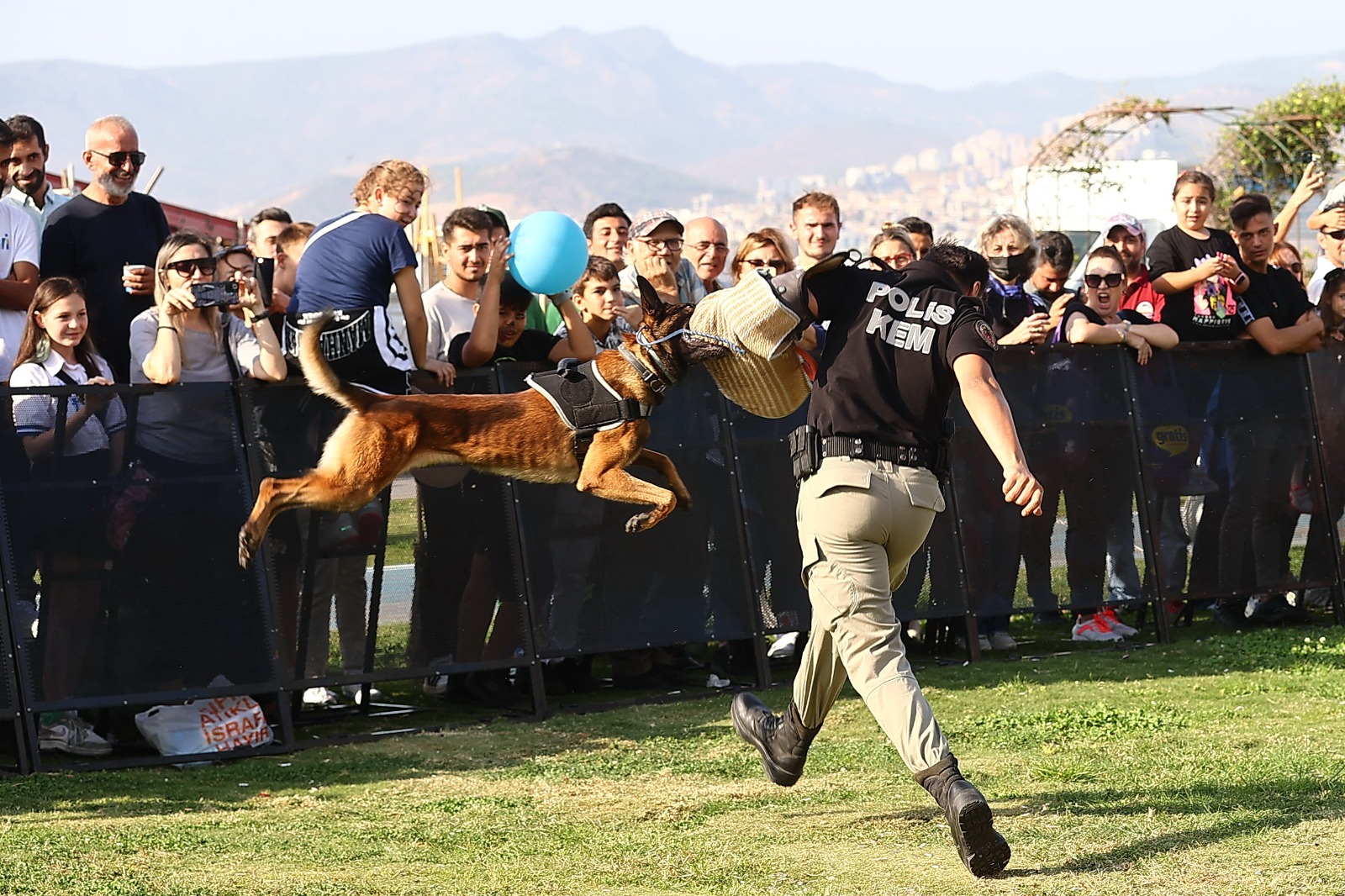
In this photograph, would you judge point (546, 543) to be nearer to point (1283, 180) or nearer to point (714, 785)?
point (714, 785)

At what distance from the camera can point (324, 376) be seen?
591cm

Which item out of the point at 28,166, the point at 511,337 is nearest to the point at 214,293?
the point at 511,337

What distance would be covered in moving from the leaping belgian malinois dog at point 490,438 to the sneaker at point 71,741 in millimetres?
1487

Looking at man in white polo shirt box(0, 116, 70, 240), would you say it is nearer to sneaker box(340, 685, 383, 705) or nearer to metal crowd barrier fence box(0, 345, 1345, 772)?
metal crowd barrier fence box(0, 345, 1345, 772)

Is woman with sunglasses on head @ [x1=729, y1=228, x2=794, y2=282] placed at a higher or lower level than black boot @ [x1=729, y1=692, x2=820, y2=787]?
higher

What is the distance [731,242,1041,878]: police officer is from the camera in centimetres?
483

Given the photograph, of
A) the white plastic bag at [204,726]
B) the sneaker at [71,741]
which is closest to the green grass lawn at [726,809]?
the white plastic bag at [204,726]

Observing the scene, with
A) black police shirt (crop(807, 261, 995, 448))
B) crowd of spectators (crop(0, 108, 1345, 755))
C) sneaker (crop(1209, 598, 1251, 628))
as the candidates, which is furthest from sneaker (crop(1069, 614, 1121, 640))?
black police shirt (crop(807, 261, 995, 448))

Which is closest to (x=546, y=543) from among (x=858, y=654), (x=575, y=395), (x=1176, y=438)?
(x=575, y=395)

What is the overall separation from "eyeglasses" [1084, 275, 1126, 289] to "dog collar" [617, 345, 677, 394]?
3.83 meters

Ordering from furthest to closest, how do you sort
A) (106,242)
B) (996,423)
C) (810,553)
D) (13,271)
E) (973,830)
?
(106,242)
(13,271)
(810,553)
(996,423)
(973,830)

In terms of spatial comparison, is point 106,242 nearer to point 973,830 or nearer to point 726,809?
point 726,809

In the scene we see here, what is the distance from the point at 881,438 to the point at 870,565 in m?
0.43

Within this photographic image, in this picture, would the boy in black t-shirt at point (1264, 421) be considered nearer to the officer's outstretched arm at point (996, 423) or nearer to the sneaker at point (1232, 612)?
the sneaker at point (1232, 612)
